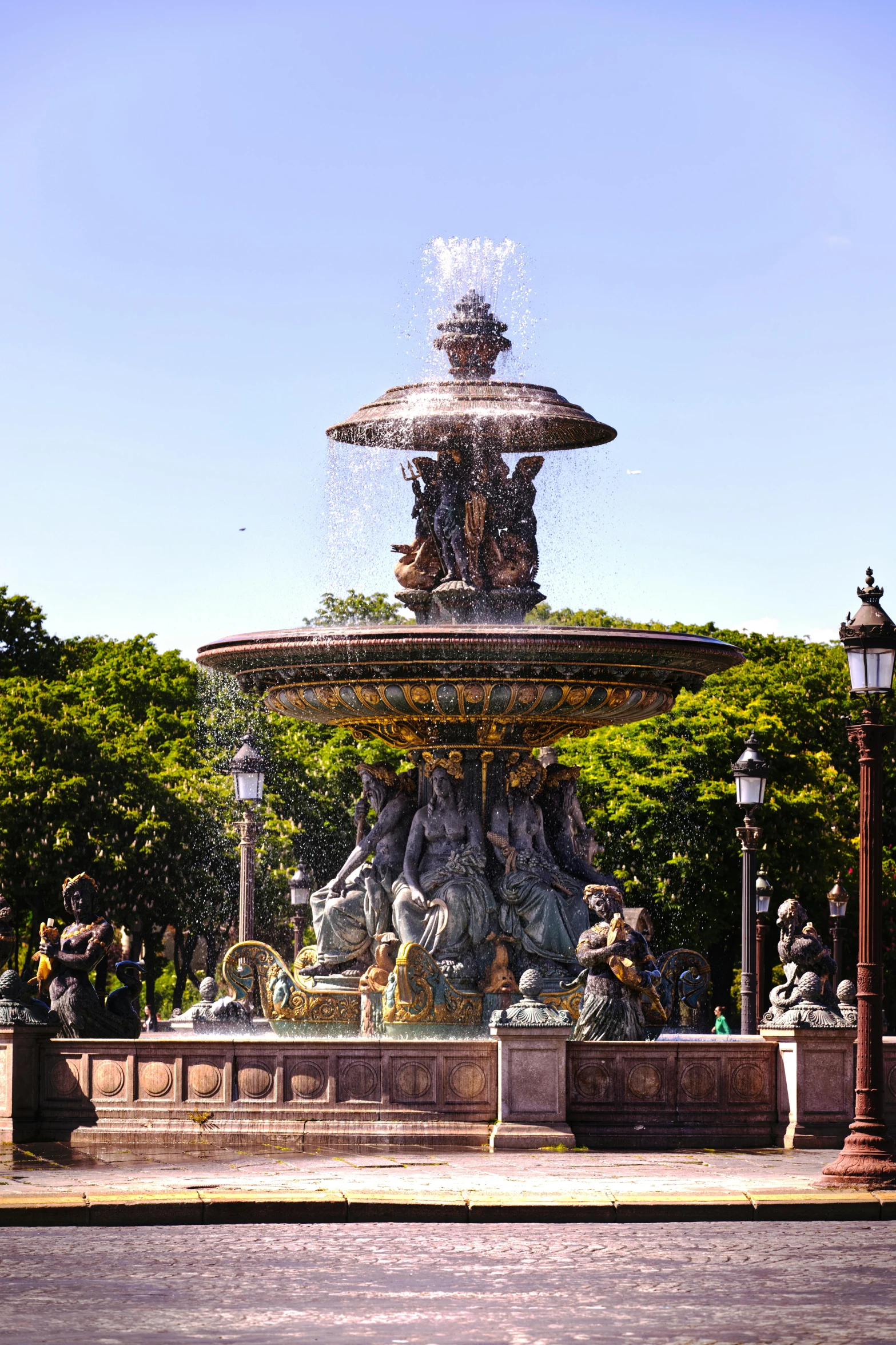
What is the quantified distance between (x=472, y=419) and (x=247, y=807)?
11.0m

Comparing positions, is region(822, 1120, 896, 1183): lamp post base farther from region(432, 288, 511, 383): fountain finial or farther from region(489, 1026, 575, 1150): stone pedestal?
region(432, 288, 511, 383): fountain finial

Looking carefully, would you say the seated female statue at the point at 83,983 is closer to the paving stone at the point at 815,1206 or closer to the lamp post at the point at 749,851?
the paving stone at the point at 815,1206

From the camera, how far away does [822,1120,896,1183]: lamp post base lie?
15.2m

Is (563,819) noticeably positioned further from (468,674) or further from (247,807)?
(247,807)

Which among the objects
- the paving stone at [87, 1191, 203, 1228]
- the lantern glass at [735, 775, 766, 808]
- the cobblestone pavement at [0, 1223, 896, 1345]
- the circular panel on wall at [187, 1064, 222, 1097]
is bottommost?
the cobblestone pavement at [0, 1223, 896, 1345]

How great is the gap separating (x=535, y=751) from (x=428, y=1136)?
6.42 m

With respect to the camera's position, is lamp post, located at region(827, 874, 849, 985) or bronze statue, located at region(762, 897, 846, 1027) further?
lamp post, located at region(827, 874, 849, 985)

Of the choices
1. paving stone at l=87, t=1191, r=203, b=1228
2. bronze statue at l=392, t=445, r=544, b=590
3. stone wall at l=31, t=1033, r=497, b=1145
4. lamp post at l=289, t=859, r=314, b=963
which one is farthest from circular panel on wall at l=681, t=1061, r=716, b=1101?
lamp post at l=289, t=859, r=314, b=963

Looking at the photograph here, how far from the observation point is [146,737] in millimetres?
57250

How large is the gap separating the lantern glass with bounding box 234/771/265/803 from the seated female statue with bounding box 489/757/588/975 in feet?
23.5

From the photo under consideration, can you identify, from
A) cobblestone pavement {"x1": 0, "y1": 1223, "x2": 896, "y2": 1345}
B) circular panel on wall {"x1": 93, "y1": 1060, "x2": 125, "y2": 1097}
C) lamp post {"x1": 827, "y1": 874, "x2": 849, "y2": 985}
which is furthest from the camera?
lamp post {"x1": 827, "y1": 874, "x2": 849, "y2": 985}

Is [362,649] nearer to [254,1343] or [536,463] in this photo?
[536,463]

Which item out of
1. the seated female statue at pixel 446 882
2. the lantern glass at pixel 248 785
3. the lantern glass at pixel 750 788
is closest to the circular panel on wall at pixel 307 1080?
the seated female statue at pixel 446 882

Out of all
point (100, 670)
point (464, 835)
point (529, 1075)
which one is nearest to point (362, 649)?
point (464, 835)
